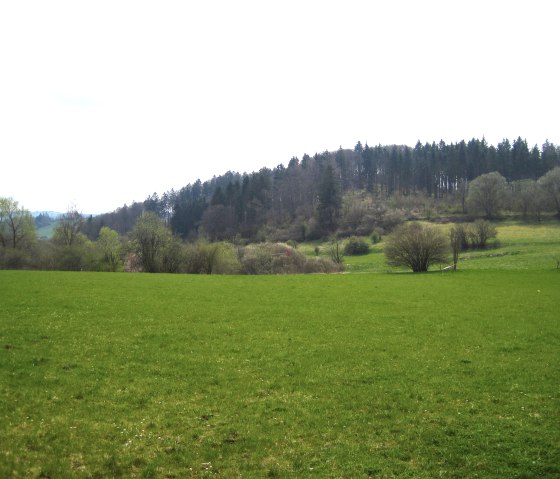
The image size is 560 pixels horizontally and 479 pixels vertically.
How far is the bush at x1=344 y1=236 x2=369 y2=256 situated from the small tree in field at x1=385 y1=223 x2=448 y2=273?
40525mm

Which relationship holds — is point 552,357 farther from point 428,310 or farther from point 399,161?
point 399,161

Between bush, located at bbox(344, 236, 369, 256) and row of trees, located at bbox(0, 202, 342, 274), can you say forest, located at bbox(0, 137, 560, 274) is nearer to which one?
row of trees, located at bbox(0, 202, 342, 274)

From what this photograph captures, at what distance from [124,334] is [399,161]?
548ft

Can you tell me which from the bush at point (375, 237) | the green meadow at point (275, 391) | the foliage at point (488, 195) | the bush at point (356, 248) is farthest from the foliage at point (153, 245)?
the foliage at point (488, 195)

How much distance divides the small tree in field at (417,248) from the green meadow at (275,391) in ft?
105

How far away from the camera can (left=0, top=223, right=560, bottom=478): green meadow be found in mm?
9000

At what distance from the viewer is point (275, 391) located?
1302 cm

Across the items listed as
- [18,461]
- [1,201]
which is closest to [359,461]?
[18,461]

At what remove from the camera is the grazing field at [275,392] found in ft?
29.5

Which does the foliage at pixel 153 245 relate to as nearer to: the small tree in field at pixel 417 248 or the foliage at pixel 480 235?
the small tree in field at pixel 417 248

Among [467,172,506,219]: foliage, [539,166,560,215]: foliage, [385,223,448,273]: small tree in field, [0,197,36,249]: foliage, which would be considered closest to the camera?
[385,223,448,273]: small tree in field

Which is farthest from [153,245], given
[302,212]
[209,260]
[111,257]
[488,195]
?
[488,195]

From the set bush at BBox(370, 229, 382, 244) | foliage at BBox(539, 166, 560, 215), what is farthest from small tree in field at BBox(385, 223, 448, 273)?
foliage at BBox(539, 166, 560, 215)

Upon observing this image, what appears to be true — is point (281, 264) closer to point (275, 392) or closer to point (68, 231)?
point (68, 231)
